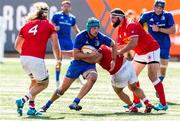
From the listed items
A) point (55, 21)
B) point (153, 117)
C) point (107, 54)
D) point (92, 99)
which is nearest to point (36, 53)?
point (107, 54)

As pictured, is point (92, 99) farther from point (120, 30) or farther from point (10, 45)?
point (10, 45)

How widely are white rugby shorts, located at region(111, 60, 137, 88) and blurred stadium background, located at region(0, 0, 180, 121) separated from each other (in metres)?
0.54

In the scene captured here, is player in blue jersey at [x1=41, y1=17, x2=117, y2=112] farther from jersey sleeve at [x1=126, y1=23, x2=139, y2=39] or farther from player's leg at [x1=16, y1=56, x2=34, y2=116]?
player's leg at [x1=16, y1=56, x2=34, y2=116]

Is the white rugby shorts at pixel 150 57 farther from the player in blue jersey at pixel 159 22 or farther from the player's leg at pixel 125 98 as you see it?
the player in blue jersey at pixel 159 22

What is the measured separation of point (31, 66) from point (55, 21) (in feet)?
24.7

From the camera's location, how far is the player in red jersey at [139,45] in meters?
14.6

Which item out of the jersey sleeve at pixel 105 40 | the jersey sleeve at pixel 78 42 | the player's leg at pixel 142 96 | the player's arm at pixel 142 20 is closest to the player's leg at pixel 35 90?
the jersey sleeve at pixel 78 42

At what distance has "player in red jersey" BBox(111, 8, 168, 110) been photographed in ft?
48.0

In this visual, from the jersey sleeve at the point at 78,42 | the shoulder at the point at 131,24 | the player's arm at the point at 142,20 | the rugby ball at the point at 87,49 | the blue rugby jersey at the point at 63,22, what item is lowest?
the rugby ball at the point at 87,49

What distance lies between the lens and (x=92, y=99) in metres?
17.2

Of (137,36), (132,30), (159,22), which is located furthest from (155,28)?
(132,30)

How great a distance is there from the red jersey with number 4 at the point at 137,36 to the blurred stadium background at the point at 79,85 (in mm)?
1224

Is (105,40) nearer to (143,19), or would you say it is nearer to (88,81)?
(88,81)

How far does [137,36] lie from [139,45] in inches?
19.1
